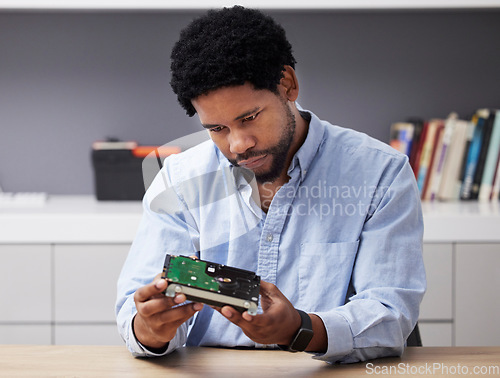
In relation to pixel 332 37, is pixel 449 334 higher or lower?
lower

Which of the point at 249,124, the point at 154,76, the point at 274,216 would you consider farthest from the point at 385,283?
the point at 154,76

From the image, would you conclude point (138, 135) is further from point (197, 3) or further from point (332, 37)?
point (332, 37)

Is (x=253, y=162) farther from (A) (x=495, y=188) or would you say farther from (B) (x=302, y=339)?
(A) (x=495, y=188)

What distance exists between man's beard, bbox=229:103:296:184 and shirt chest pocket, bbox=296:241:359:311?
14 centimetres

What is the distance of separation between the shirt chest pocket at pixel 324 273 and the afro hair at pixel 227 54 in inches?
11.7

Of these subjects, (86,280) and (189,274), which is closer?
(189,274)

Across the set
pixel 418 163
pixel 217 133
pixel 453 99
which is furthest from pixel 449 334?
pixel 217 133

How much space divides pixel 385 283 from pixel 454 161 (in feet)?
4.14

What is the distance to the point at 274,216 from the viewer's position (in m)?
1.15

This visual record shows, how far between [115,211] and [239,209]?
0.92m

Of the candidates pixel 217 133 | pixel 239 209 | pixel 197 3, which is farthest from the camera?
pixel 197 3

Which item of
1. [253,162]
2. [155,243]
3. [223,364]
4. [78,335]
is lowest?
[78,335]

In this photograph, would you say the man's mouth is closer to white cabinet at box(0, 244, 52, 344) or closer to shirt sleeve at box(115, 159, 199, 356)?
shirt sleeve at box(115, 159, 199, 356)

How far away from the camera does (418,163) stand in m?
2.19
